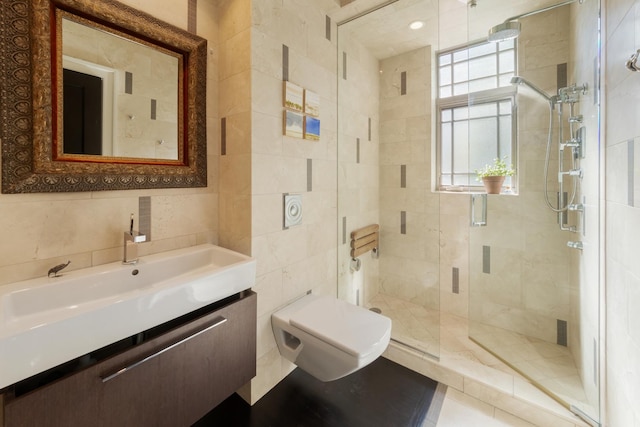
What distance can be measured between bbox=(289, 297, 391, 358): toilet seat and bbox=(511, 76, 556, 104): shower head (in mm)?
1855

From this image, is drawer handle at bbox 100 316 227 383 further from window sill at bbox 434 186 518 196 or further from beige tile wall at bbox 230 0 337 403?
window sill at bbox 434 186 518 196

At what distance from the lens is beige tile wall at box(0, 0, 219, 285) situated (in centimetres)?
104

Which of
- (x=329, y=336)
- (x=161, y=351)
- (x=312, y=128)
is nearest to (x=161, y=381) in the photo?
(x=161, y=351)

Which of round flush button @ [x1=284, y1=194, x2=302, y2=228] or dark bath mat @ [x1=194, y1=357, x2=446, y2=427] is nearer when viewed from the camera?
dark bath mat @ [x1=194, y1=357, x2=446, y2=427]

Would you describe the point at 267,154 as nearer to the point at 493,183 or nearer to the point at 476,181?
the point at 493,183

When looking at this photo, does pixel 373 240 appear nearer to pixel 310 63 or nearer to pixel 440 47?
pixel 310 63

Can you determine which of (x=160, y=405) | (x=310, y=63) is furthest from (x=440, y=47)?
(x=160, y=405)

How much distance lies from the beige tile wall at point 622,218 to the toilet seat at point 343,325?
3.26 ft

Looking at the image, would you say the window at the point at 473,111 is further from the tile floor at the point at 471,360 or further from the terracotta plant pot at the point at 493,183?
the tile floor at the point at 471,360

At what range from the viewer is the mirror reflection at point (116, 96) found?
1.14 m

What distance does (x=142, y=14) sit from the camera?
4.28 ft

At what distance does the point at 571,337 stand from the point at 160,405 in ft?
7.85

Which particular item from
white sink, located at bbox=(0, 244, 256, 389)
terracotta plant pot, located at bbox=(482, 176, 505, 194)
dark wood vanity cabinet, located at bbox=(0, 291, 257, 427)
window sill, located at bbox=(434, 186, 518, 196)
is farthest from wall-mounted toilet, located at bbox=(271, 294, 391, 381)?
window sill, located at bbox=(434, 186, 518, 196)

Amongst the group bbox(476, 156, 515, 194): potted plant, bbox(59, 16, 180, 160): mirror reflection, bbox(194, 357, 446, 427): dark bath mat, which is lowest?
bbox(194, 357, 446, 427): dark bath mat
